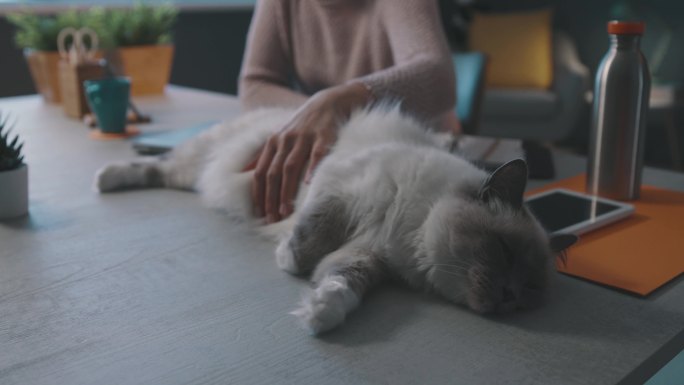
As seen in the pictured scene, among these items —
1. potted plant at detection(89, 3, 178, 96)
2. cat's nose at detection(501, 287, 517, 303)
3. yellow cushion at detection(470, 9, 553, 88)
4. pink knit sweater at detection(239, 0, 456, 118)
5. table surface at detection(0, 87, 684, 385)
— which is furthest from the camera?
yellow cushion at detection(470, 9, 553, 88)

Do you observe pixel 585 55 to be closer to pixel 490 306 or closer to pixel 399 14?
pixel 399 14

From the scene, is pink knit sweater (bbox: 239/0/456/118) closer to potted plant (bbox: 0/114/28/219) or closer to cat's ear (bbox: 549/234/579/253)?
cat's ear (bbox: 549/234/579/253)

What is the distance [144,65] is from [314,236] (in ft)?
6.03

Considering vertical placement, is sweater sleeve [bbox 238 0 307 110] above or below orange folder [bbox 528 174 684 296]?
above

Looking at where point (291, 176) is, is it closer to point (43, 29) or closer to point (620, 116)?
point (620, 116)

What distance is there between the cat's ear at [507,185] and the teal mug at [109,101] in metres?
1.26

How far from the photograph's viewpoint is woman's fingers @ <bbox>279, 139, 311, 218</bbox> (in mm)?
1142

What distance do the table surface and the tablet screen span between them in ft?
0.63

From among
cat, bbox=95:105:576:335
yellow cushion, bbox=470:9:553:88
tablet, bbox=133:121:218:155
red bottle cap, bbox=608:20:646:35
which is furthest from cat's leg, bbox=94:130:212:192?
yellow cushion, bbox=470:9:553:88

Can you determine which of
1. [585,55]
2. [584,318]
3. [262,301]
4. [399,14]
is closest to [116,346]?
[262,301]

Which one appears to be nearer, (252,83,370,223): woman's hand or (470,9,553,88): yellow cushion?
(252,83,370,223): woman's hand

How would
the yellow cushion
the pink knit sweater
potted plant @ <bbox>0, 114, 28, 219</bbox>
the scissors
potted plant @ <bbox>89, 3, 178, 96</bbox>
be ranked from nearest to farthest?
1. potted plant @ <bbox>0, 114, 28, 219</bbox>
2. the pink knit sweater
3. the scissors
4. potted plant @ <bbox>89, 3, 178, 96</bbox>
5. the yellow cushion

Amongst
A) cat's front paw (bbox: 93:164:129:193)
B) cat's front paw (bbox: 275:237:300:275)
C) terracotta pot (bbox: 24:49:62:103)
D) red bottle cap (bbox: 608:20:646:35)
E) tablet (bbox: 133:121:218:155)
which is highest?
red bottle cap (bbox: 608:20:646:35)

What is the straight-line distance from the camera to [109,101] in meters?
1.79
